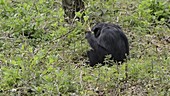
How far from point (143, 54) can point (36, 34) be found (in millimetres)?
2057

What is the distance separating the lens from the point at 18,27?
8.05m

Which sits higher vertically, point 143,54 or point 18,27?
point 18,27

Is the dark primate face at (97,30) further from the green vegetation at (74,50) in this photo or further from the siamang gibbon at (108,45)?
the green vegetation at (74,50)

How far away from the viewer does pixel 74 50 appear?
24.7 ft

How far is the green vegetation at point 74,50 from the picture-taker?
18.5 ft

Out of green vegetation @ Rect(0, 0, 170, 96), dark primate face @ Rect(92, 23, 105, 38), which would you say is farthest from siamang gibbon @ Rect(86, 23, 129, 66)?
green vegetation @ Rect(0, 0, 170, 96)

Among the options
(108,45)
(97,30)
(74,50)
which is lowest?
(74,50)

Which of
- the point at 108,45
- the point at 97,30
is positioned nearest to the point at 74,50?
the point at 97,30

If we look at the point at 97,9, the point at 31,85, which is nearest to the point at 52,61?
the point at 31,85

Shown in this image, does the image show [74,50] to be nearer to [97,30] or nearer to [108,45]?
[97,30]

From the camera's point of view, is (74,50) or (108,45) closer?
(108,45)

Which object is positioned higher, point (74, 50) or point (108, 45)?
point (108, 45)

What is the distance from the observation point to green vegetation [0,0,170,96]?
5.64 metres

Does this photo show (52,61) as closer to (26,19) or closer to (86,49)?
(86,49)
